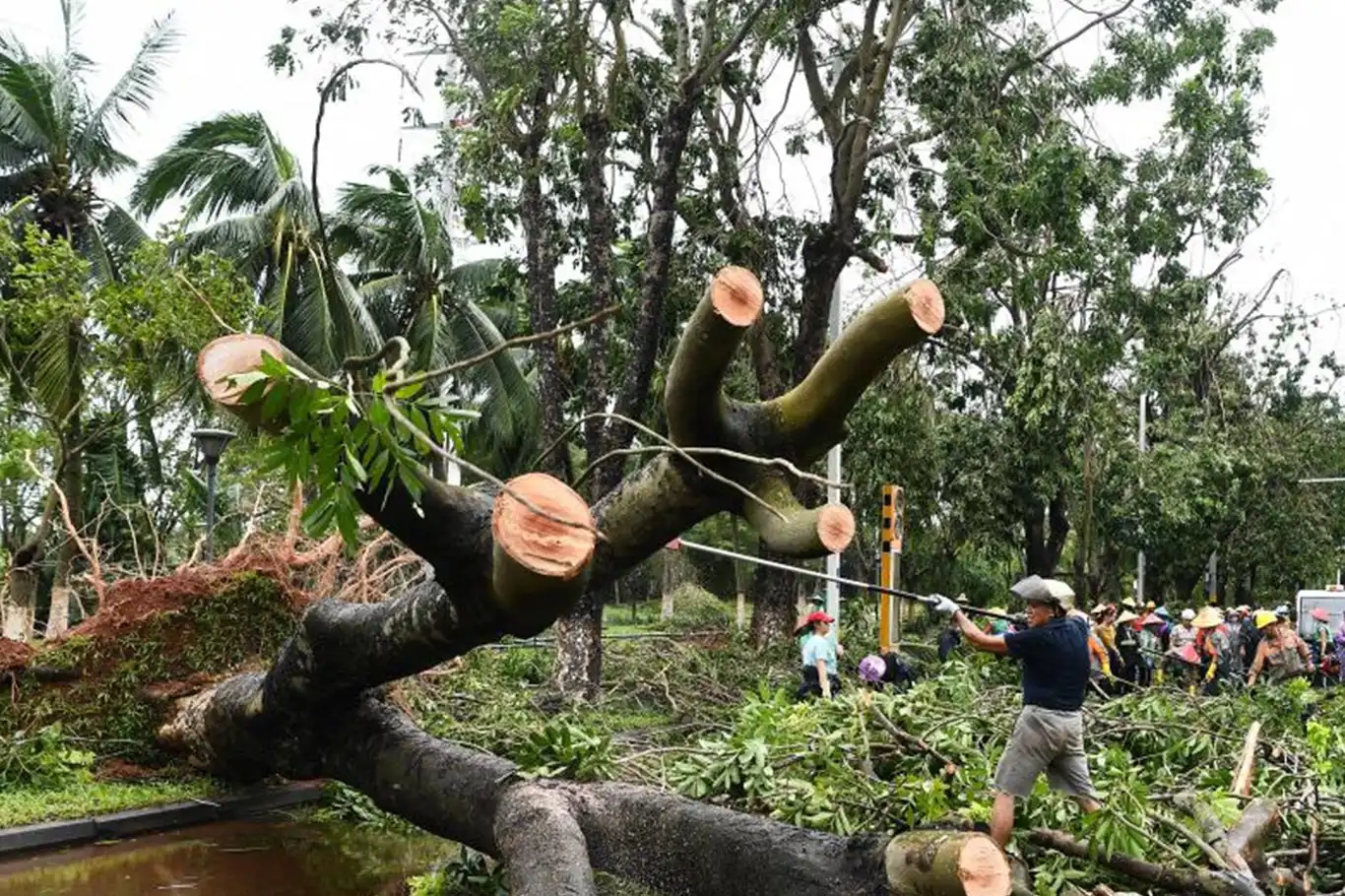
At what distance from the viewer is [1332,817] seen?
22.5ft

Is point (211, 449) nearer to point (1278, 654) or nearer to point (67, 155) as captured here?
point (67, 155)

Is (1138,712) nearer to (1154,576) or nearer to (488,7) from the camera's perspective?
(488,7)

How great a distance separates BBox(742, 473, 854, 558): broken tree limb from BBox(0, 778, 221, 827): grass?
6.47 metres

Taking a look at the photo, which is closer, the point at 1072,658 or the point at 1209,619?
the point at 1072,658

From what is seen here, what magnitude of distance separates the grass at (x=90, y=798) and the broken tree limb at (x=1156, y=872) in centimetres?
703

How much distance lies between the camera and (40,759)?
1075 centimetres

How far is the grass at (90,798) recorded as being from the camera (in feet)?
32.0

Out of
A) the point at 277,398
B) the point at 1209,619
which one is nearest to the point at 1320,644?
the point at 1209,619

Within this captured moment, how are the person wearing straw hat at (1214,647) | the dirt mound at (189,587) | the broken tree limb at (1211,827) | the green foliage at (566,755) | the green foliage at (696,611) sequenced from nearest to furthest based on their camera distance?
the broken tree limb at (1211,827), the green foliage at (566,755), the dirt mound at (189,587), the person wearing straw hat at (1214,647), the green foliage at (696,611)

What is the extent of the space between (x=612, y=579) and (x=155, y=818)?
548 centimetres

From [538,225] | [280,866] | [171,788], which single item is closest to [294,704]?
[280,866]

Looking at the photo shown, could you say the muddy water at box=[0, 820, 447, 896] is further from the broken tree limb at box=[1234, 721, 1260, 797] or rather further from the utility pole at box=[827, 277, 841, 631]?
the utility pole at box=[827, 277, 841, 631]

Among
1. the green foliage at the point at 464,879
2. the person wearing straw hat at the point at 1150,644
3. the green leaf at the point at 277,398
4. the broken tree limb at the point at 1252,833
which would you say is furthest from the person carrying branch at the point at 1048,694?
the person wearing straw hat at the point at 1150,644

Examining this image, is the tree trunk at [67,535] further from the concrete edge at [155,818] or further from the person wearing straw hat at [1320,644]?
Result: the person wearing straw hat at [1320,644]
